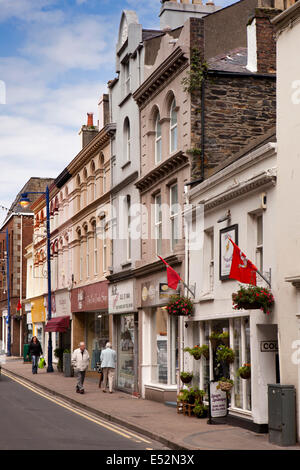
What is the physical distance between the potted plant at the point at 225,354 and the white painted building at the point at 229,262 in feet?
0.68

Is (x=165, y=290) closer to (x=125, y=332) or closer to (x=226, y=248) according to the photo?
(x=226, y=248)

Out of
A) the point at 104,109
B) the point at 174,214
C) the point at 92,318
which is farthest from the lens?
the point at 92,318

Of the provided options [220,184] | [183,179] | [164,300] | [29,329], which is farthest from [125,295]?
[29,329]

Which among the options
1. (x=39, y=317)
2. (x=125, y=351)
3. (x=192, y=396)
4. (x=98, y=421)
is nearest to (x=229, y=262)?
(x=192, y=396)

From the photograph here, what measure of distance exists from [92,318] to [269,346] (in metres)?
21.4

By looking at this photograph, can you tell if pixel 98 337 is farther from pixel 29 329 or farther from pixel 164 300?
pixel 29 329

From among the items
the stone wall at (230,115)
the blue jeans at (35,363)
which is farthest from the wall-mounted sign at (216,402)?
the blue jeans at (35,363)

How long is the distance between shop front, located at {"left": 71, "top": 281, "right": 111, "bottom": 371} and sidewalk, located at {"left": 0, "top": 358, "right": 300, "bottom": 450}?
5471mm

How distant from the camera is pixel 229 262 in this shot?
720 inches

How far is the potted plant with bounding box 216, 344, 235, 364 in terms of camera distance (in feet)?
58.1

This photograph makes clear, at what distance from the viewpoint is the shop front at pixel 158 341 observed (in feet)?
76.6

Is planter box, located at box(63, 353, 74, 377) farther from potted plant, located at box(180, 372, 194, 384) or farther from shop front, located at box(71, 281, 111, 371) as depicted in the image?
potted plant, located at box(180, 372, 194, 384)
